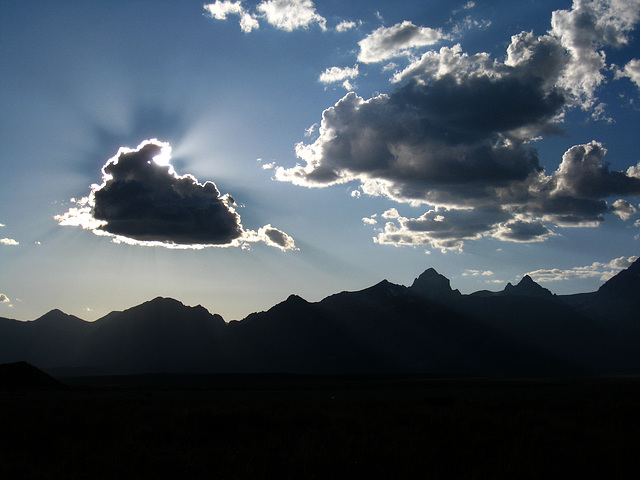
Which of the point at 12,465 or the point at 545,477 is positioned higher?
the point at 12,465

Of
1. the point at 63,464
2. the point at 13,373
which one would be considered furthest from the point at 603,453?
the point at 13,373

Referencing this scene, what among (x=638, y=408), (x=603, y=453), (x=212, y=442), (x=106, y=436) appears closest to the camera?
(x=603, y=453)

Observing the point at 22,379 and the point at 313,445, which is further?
the point at 22,379

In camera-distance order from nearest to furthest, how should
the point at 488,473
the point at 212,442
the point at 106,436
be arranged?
the point at 488,473 < the point at 212,442 < the point at 106,436

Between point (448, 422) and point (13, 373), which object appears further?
point (13, 373)

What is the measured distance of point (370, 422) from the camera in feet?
64.7

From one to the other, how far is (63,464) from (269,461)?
5464mm

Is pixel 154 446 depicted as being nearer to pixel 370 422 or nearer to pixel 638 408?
pixel 370 422

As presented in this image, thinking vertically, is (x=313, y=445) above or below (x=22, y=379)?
above

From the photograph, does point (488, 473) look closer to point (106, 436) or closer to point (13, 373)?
point (106, 436)

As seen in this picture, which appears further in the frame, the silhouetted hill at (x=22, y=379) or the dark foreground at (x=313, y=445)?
the silhouetted hill at (x=22, y=379)

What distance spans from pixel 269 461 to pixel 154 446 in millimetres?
4223

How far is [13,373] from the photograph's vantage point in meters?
71.7

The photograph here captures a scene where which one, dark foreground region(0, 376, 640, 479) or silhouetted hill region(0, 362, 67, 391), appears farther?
silhouetted hill region(0, 362, 67, 391)
